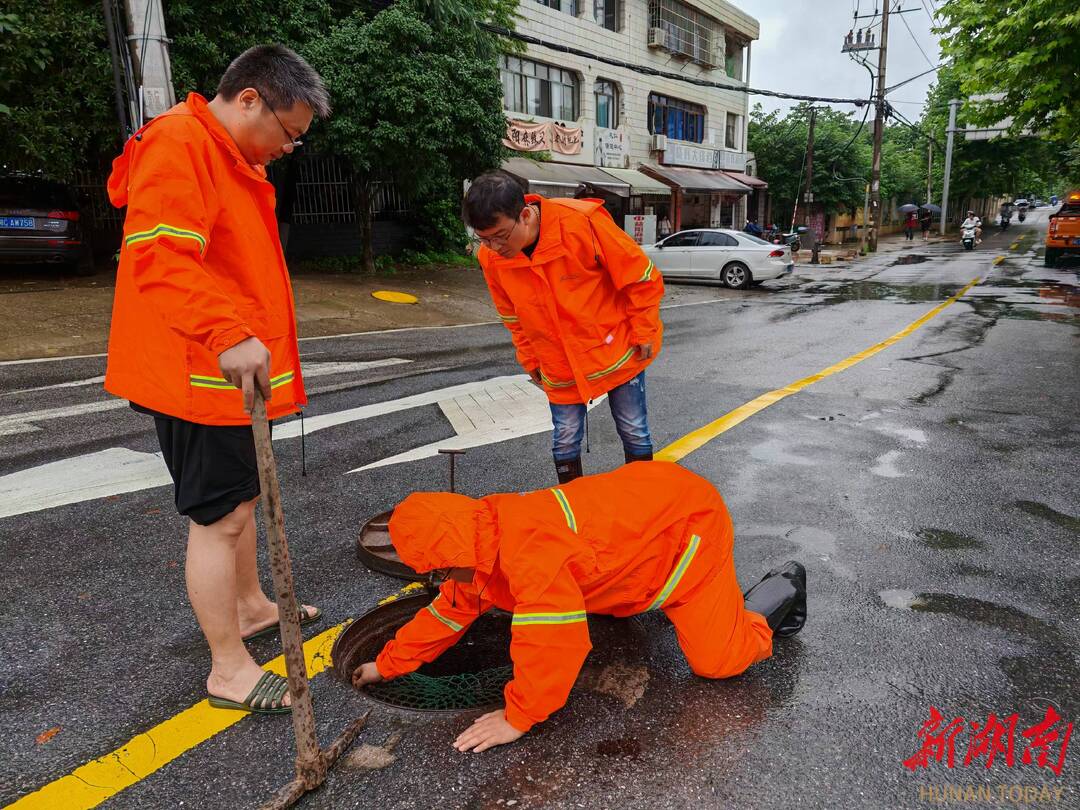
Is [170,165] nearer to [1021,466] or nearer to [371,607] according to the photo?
[371,607]

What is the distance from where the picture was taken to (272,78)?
2.14 m

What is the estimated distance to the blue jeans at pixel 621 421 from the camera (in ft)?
11.2

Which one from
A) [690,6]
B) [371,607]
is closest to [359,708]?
[371,607]

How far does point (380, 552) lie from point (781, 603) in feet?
5.51

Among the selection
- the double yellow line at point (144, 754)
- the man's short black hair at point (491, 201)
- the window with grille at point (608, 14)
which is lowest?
the double yellow line at point (144, 754)

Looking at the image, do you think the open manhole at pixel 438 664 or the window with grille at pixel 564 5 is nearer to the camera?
the open manhole at pixel 438 664

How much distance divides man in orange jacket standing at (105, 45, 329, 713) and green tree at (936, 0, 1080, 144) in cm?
1123

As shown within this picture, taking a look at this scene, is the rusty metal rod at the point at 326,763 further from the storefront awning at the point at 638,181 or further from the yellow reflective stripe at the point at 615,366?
the storefront awning at the point at 638,181

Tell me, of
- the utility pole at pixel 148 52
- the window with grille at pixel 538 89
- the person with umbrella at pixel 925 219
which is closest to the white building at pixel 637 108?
the window with grille at pixel 538 89

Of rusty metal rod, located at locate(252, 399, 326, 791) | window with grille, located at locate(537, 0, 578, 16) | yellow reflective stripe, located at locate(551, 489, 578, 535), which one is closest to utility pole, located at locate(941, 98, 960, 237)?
window with grille, located at locate(537, 0, 578, 16)

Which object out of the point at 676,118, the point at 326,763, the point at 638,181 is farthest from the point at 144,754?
A: the point at 676,118

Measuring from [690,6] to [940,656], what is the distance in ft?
A: 109

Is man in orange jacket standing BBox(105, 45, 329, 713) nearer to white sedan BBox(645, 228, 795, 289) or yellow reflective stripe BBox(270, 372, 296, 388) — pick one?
yellow reflective stripe BBox(270, 372, 296, 388)

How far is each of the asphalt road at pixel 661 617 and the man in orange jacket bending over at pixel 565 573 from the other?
171 millimetres
